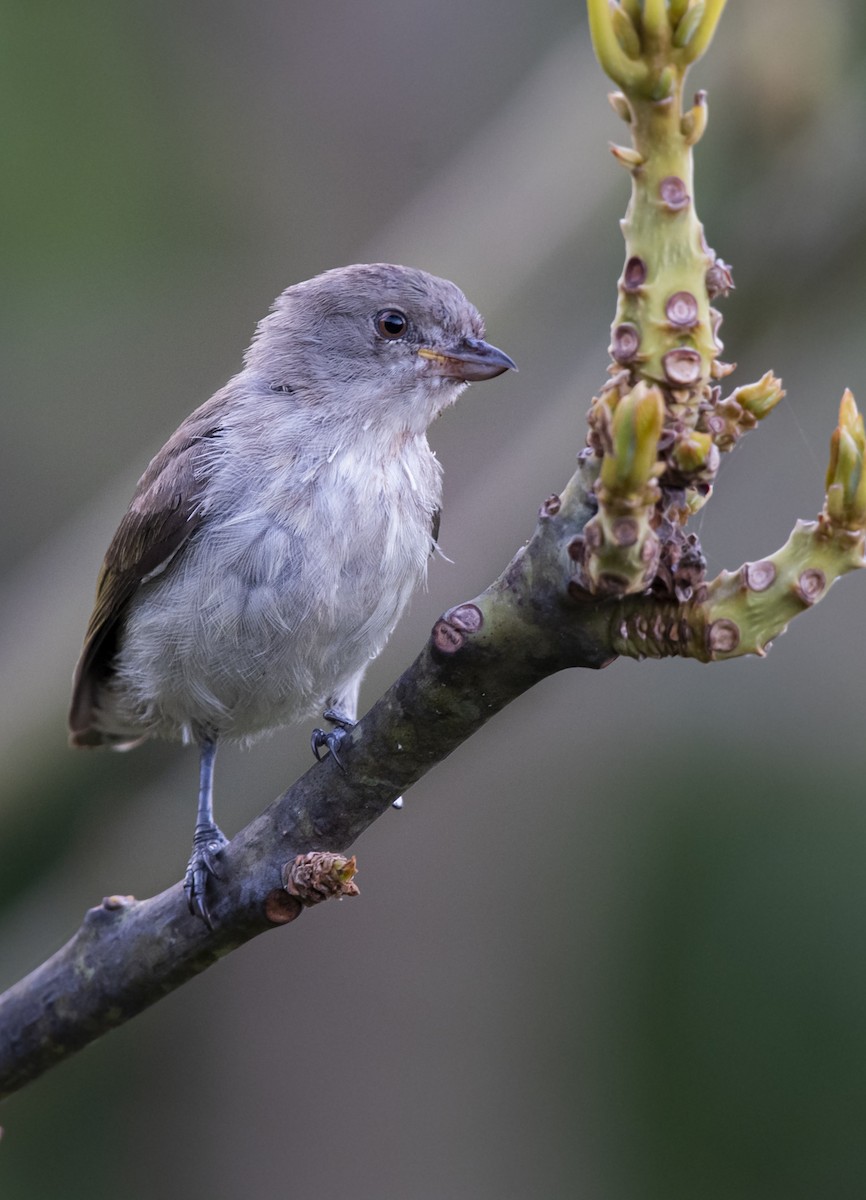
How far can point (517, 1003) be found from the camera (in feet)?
18.6

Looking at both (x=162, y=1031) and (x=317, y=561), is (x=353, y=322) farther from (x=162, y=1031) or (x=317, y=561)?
(x=162, y=1031)

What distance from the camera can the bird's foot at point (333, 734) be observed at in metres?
2.32

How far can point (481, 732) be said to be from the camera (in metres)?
4.63

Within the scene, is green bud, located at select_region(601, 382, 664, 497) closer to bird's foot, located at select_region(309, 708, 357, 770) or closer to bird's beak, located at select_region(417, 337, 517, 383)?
bird's foot, located at select_region(309, 708, 357, 770)

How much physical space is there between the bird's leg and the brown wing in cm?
41

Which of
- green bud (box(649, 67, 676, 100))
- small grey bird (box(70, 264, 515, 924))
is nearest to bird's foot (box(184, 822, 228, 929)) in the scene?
small grey bird (box(70, 264, 515, 924))

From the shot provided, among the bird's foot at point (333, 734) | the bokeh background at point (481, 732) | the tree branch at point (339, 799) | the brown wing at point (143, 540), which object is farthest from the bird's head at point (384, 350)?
the tree branch at point (339, 799)

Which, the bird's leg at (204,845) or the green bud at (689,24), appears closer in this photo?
the green bud at (689,24)

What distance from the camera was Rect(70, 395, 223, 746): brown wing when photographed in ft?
12.1

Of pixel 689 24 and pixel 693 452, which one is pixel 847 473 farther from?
pixel 689 24

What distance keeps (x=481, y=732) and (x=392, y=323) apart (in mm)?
1470

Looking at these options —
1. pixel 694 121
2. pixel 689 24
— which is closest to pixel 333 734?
pixel 694 121

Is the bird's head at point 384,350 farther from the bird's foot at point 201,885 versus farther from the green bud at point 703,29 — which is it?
the green bud at point 703,29

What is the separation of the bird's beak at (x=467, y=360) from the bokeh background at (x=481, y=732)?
22.1 inches
